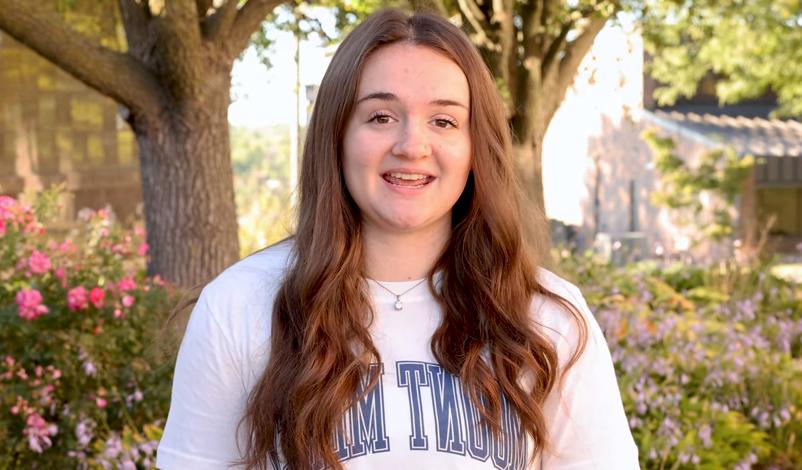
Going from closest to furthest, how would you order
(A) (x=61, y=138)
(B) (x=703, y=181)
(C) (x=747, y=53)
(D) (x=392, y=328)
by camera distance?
1. (D) (x=392, y=328)
2. (A) (x=61, y=138)
3. (C) (x=747, y=53)
4. (B) (x=703, y=181)

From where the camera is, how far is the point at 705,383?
664cm

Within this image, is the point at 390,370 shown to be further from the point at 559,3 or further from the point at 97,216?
the point at 559,3

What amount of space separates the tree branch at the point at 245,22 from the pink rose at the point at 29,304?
2.46 m

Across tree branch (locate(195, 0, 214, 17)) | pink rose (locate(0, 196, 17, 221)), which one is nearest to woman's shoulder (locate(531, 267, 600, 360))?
pink rose (locate(0, 196, 17, 221))

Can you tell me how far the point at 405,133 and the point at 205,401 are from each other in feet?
2.04

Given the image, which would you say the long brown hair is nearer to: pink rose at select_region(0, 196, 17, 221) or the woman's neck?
the woman's neck

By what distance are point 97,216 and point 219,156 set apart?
2.73ft

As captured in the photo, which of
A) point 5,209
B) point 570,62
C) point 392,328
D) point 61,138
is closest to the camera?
point 392,328

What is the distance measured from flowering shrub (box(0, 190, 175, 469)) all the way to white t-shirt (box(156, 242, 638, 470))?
2.61 m

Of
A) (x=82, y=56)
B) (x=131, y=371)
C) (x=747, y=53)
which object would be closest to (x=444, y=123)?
(x=131, y=371)

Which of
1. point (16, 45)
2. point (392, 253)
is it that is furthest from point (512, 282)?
point (16, 45)

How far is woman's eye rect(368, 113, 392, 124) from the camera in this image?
2.07 metres

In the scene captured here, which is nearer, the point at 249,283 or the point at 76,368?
the point at 249,283

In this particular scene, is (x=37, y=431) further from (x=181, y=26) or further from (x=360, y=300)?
(x=360, y=300)
